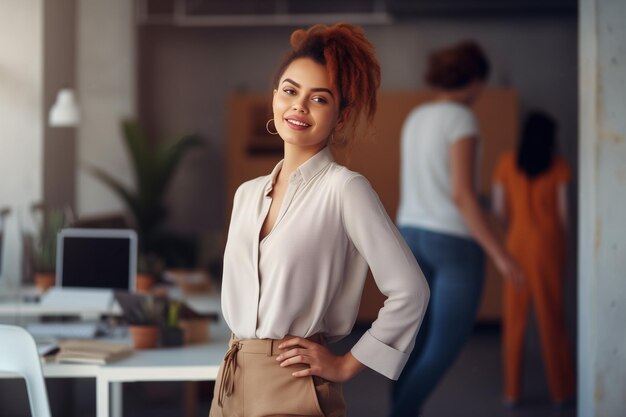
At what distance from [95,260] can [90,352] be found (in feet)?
4.64

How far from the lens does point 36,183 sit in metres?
5.61

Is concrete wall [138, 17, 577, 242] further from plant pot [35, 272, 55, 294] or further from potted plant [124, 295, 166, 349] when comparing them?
potted plant [124, 295, 166, 349]

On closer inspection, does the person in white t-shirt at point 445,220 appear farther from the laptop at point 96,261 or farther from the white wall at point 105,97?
the white wall at point 105,97

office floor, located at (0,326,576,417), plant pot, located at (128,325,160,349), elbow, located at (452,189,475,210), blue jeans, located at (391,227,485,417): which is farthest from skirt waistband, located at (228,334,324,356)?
office floor, located at (0,326,576,417)

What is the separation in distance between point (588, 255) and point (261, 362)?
2175 mm

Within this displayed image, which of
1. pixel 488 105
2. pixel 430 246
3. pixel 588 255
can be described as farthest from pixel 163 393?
pixel 488 105

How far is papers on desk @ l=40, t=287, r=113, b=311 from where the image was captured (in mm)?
4578

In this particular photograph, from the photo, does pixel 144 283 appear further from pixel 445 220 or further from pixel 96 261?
pixel 445 220

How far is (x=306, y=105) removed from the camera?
205cm

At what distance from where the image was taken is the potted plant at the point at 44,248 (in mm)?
5242

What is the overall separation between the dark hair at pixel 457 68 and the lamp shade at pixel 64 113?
2.35 meters

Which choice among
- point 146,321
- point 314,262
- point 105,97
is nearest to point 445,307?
point 146,321

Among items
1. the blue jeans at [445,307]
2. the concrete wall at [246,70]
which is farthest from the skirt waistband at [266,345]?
the concrete wall at [246,70]

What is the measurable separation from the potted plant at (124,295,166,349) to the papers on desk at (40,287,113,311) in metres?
0.98
